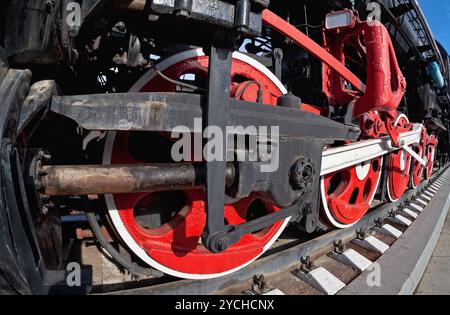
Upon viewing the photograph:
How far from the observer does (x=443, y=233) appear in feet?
8.77

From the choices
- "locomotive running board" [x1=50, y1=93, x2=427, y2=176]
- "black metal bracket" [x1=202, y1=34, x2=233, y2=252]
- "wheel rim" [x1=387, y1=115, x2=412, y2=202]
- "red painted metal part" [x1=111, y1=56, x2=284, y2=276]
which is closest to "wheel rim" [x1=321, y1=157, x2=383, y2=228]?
"wheel rim" [x1=387, y1=115, x2=412, y2=202]

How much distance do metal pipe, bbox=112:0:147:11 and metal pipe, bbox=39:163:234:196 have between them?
0.50 meters

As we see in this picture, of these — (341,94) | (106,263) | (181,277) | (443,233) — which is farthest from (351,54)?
(106,263)

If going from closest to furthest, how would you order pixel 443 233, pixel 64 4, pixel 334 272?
pixel 64 4 < pixel 334 272 < pixel 443 233

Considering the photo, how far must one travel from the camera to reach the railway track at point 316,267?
145 centimetres

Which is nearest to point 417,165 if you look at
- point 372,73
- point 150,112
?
point 372,73

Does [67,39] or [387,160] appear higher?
[67,39]

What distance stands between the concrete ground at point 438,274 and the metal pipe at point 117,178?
1546 millimetres

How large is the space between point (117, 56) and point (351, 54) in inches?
96.0

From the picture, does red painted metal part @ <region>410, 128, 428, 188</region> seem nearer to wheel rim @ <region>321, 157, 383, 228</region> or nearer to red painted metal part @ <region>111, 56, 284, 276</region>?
wheel rim @ <region>321, 157, 383, 228</region>

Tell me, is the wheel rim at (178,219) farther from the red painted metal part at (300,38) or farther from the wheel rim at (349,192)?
the wheel rim at (349,192)

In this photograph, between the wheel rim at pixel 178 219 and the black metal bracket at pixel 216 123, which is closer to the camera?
A: the black metal bracket at pixel 216 123

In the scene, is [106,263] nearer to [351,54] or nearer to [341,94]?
[341,94]

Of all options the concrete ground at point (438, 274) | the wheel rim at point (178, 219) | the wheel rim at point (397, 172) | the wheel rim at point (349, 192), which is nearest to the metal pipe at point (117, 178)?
the wheel rim at point (178, 219)
